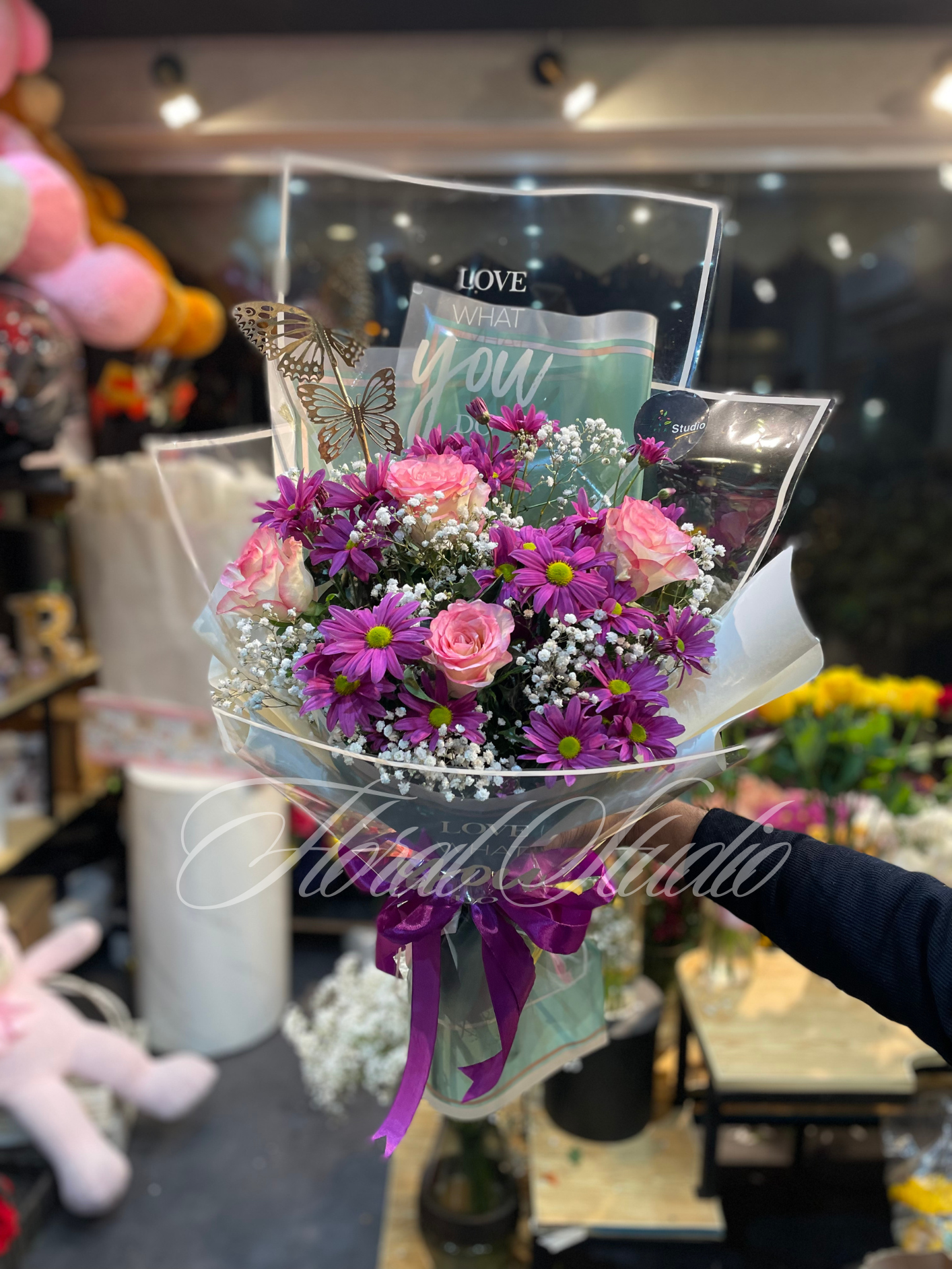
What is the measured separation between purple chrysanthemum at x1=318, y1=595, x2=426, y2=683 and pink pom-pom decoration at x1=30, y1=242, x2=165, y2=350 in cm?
213

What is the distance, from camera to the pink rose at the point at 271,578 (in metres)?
0.82

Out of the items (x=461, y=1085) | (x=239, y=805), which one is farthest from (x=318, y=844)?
(x=239, y=805)

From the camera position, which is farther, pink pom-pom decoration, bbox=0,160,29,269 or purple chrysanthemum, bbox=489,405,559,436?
pink pom-pom decoration, bbox=0,160,29,269

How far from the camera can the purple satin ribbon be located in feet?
2.83

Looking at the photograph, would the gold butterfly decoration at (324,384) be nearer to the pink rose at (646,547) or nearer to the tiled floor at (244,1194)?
the pink rose at (646,547)

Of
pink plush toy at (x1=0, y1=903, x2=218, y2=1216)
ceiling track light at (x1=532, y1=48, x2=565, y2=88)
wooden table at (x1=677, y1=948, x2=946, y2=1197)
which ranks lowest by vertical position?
pink plush toy at (x1=0, y1=903, x2=218, y2=1216)

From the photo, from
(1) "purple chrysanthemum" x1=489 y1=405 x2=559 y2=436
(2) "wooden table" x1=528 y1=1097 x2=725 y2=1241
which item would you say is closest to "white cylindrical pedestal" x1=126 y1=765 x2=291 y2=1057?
(2) "wooden table" x1=528 y1=1097 x2=725 y2=1241

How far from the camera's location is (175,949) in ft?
8.55

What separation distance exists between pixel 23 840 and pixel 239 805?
1.88ft

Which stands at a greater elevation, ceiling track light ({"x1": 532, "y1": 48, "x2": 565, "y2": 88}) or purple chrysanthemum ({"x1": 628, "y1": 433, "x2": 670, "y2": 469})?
ceiling track light ({"x1": 532, "y1": 48, "x2": 565, "y2": 88})

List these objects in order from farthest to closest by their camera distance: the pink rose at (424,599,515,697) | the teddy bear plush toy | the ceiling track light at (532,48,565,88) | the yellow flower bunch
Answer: the ceiling track light at (532,48,565,88) < the teddy bear plush toy < the yellow flower bunch < the pink rose at (424,599,515,697)

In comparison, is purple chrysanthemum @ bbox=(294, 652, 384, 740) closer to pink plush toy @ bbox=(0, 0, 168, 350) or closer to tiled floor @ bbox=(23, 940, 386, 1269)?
tiled floor @ bbox=(23, 940, 386, 1269)

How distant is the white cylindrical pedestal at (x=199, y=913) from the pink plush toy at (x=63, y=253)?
1256mm

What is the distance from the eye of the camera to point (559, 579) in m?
0.76
